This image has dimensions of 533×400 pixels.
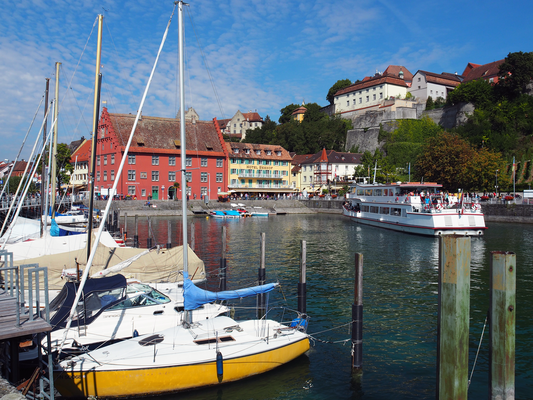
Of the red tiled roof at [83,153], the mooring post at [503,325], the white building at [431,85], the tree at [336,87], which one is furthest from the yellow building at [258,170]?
the mooring post at [503,325]

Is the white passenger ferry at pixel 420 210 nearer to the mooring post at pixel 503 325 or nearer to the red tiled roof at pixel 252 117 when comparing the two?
the mooring post at pixel 503 325

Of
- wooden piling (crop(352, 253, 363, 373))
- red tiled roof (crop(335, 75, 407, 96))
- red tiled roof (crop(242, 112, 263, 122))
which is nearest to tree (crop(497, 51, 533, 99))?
red tiled roof (crop(335, 75, 407, 96))

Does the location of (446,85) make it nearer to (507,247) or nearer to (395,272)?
(507,247)

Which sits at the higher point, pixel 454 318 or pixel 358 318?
pixel 454 318

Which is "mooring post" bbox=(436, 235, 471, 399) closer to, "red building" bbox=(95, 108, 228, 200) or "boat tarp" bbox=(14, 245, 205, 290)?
"boat tarp" bbox=(14, 245, 205, 290)

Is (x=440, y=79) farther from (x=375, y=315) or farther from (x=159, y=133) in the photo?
(x=375, y=315)

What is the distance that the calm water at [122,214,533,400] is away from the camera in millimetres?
12184

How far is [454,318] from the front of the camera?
28.7 ft

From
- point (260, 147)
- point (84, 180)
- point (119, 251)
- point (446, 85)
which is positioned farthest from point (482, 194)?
point (84, 180)

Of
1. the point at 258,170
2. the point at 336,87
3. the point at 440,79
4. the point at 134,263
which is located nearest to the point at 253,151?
the point at 258,170

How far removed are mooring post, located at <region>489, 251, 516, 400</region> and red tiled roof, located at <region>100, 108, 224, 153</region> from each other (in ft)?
250

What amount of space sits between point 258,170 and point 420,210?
182 feet

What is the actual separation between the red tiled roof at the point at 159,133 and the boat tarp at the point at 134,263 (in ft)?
202

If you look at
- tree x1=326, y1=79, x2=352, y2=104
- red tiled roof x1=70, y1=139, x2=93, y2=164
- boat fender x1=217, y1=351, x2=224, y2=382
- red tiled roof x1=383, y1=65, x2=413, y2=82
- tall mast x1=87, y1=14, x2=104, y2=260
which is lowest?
boat fender x1=217, y1=351, x2=224, y2=382
